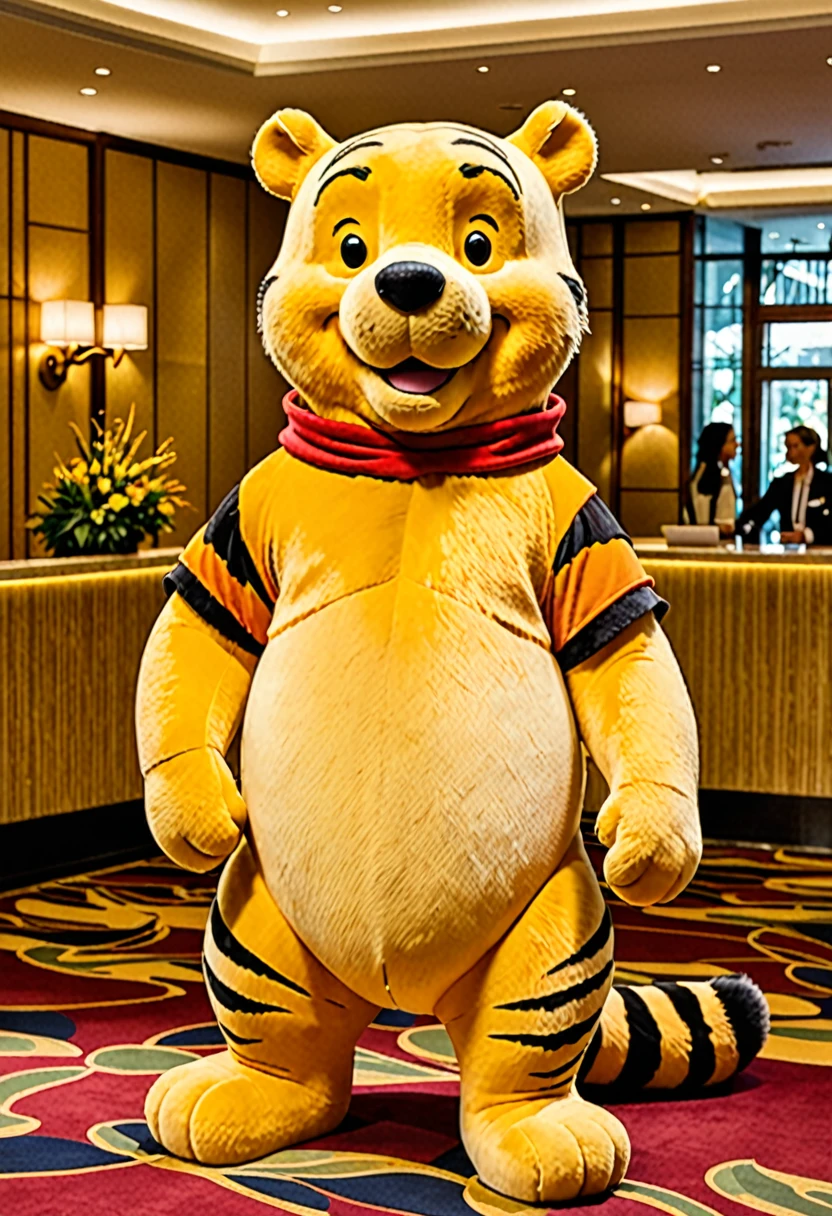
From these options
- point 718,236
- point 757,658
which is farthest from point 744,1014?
point 718,236

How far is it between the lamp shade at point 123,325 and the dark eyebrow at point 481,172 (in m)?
7.21

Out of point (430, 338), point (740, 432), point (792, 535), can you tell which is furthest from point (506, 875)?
point (740, 432)

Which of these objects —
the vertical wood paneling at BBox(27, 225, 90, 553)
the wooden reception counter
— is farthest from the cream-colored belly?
the vertical wood paneling at BBox(27, 225, 90, 553)

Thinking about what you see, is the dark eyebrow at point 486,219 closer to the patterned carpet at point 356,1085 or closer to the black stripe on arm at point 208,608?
the black stripe on arm at point 208,608

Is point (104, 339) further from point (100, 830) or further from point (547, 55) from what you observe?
point (100, 830)

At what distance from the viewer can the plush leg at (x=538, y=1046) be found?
2725 millimetres

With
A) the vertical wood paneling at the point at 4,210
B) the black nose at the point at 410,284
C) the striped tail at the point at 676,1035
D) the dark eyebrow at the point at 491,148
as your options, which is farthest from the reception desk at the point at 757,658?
the vertical wood paneling at the point at 4,210

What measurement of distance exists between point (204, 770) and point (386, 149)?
1.04m

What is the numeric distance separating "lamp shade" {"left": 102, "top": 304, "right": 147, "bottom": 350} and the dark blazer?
3527 millimetres

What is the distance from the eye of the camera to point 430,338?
8.64 ft

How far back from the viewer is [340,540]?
2.81 m

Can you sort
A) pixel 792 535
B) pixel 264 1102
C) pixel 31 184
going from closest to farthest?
pixel 264 1102
pixel 792 535
pixel 31 184

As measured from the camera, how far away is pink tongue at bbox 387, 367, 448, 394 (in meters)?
2.71

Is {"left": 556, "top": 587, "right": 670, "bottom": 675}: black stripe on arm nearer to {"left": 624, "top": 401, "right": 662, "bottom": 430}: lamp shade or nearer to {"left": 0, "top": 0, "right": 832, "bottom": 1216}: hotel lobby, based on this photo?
{"left": 0, "top": 0, "right": 832, "bottom": 1216}: hotel lobby
